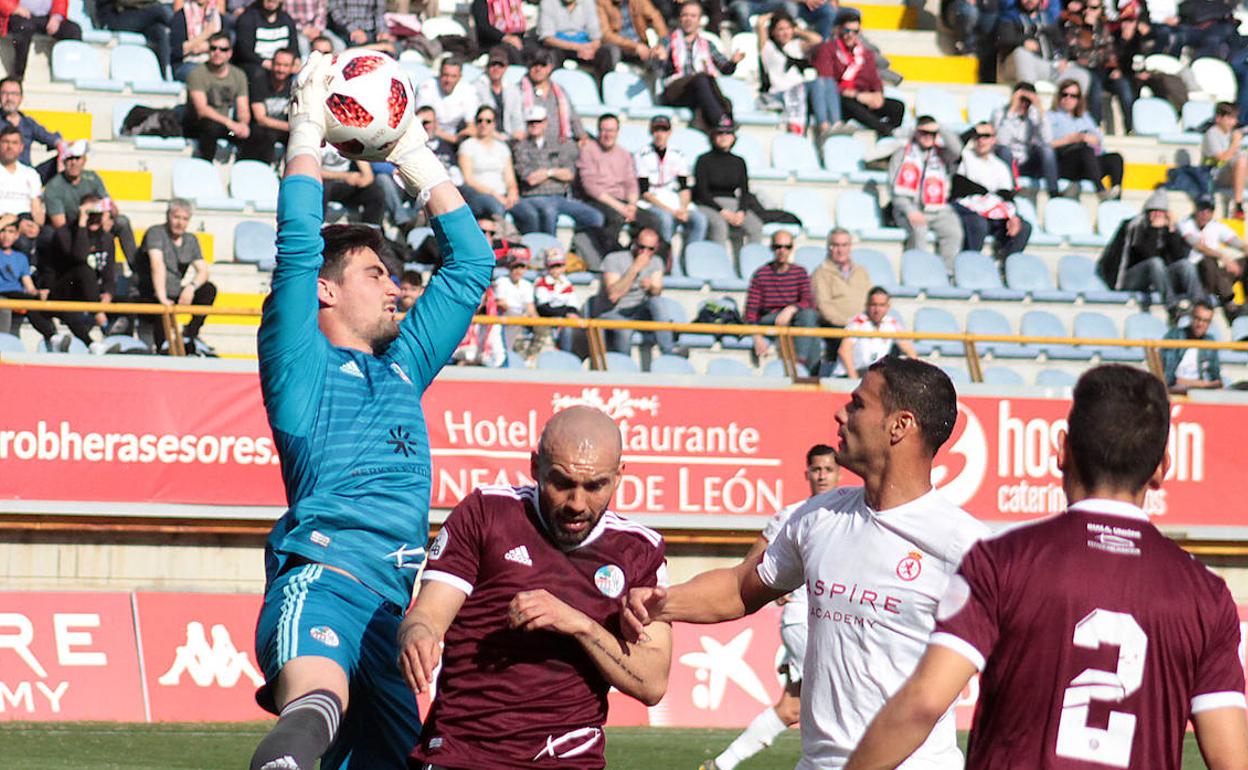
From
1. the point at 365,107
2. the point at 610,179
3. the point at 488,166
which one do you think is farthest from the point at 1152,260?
the point at 365,107

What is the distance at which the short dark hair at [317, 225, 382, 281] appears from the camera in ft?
17.5

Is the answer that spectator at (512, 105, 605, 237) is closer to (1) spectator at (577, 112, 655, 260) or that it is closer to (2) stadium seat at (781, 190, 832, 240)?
(1) spectator at (577, 112, 655, 260)

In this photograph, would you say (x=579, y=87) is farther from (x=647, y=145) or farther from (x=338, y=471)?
(x=338, y=471)

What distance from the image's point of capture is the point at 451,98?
16.8 meters

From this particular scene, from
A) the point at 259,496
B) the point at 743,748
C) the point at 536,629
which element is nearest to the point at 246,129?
the point at 259,496

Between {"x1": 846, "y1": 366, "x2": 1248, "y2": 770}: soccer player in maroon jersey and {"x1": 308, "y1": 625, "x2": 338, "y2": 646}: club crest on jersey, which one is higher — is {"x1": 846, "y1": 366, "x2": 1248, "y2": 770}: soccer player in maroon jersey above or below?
above

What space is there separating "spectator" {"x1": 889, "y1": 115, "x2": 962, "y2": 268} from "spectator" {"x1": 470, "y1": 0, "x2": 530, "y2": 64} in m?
3.98

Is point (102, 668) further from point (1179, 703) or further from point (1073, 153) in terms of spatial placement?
point (1073, 153)

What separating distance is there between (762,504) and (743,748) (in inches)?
152

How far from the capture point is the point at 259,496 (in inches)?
517

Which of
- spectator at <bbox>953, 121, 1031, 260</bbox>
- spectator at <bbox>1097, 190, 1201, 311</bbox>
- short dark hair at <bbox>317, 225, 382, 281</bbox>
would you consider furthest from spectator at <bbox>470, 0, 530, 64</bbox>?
short dark hair at <bbox>317, 225, 382, 281</bbox>

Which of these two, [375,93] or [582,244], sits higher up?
[375,93]

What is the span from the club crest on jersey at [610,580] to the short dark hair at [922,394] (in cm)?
85

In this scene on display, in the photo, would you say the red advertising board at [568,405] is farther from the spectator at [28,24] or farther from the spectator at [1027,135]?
the spectator at [1027,135]
